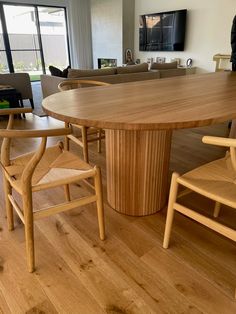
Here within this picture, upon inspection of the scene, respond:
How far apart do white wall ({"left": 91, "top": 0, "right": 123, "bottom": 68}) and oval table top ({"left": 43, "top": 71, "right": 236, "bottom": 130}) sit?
5750mm

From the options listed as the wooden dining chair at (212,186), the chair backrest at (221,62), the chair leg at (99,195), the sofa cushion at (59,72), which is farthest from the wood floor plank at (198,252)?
the chair backrest at (221,62)

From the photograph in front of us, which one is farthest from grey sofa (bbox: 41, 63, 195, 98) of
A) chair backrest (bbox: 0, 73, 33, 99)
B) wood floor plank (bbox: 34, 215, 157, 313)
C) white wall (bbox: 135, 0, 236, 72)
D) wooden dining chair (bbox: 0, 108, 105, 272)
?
wood floor plank (bbox: 34, 215, 157, 313)

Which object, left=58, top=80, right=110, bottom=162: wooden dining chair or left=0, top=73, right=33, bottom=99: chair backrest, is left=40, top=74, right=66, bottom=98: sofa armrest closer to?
left=0, top=73, right=33, bottom=99: chair backrest

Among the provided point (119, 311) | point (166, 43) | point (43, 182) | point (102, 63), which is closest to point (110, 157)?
point (43, 182)

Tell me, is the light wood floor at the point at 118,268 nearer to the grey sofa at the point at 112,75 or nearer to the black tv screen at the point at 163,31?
the grey sofa at the point at 112,75

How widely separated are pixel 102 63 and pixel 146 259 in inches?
279

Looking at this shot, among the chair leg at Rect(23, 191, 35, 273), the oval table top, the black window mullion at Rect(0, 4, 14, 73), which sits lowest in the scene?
the chair leg at Rect(23, 191, 35, 273)

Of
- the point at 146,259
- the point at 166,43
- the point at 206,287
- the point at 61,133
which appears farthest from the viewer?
the point at 166,43

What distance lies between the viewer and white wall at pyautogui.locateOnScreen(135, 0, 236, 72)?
4.61 metres

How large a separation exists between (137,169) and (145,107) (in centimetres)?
45

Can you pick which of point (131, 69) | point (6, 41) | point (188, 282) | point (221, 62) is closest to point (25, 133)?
point (188, 282)

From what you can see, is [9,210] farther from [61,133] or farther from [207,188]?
[207,188]

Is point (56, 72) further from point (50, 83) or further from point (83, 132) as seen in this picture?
point (83, 132)

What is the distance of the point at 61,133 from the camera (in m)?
0.95
